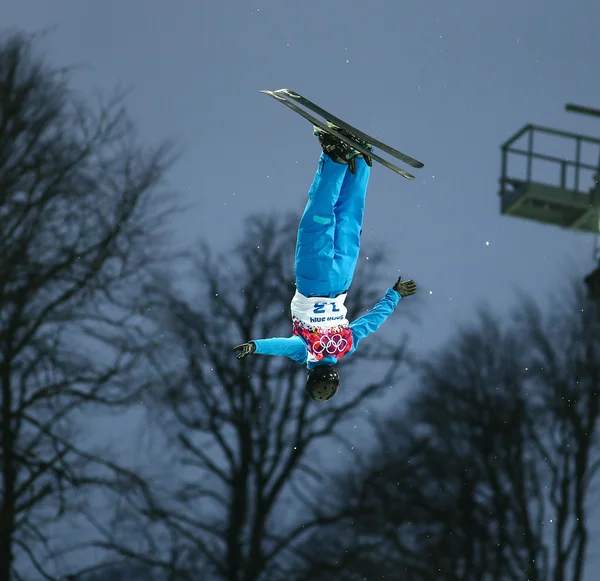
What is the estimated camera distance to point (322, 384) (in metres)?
7.55

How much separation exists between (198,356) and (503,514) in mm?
4863

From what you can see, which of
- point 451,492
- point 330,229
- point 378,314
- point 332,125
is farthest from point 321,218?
point 451,492

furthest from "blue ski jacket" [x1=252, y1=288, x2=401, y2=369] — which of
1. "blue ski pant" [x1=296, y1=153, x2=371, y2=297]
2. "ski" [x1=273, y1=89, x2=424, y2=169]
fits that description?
"ski" [x1=273, y1=89, x2=424, y2=169]

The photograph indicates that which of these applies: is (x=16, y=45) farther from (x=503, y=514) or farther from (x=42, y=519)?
(x=503, y=514)

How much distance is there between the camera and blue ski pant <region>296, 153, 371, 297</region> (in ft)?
24.0

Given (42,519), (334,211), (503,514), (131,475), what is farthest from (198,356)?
(334,211)

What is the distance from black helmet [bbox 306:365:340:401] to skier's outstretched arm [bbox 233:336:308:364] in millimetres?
209

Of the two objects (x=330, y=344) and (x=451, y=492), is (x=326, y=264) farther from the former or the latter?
(x=451, y=492)

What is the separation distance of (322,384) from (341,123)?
175 centimetres

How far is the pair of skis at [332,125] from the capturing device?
6.61 meters

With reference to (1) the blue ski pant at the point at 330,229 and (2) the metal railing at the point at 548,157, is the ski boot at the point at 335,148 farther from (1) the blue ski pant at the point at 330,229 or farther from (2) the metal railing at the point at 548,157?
(2) the metal railing at the point at 548,157

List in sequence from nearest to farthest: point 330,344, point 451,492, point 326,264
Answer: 1. point 326,264
2. point 330,344
3. point 451,492

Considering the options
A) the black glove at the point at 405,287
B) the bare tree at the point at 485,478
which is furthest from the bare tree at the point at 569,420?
the black glove at the point at 405,287

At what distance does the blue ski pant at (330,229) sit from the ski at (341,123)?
16.2 inches
